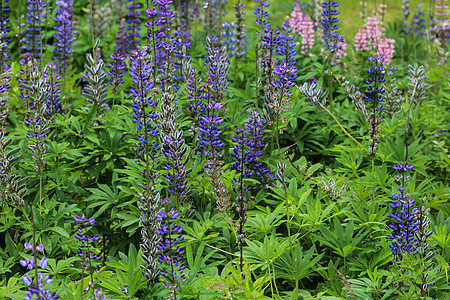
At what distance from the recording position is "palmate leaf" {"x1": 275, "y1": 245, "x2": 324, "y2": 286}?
3.09 meters

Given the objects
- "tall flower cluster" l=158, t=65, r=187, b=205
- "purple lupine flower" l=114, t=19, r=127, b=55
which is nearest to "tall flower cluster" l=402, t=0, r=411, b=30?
"purple lupine flower" l=114, t=19, r=127, b=55

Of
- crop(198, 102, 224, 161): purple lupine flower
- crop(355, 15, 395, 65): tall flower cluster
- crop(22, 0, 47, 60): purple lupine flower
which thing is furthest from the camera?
crop(355, 15, 395, 65): tall flower cluster

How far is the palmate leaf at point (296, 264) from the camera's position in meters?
3.09

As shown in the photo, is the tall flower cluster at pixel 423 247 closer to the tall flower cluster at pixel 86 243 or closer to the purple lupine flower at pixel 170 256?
the purple lupine flower at pixel 170 256

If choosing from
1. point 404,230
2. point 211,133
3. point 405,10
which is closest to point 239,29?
point 211,133

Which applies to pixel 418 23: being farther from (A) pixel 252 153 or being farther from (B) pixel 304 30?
(A) pixel 252 153

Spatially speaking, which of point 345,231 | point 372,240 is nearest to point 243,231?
point 345,231

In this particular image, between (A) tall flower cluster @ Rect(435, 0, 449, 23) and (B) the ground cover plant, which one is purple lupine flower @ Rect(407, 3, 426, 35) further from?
(B) the ground cover plant

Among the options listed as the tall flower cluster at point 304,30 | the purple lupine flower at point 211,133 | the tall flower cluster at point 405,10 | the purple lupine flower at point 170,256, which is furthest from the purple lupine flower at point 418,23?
the purple lupine flower at point 170,256

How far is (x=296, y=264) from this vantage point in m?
3.13

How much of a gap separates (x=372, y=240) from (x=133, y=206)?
1.55m

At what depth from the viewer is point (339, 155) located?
164 inches

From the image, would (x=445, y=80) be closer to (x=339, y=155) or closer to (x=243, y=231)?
(x=339, y=155)

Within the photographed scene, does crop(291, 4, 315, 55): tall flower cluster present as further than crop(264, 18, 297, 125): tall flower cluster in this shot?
Yes
